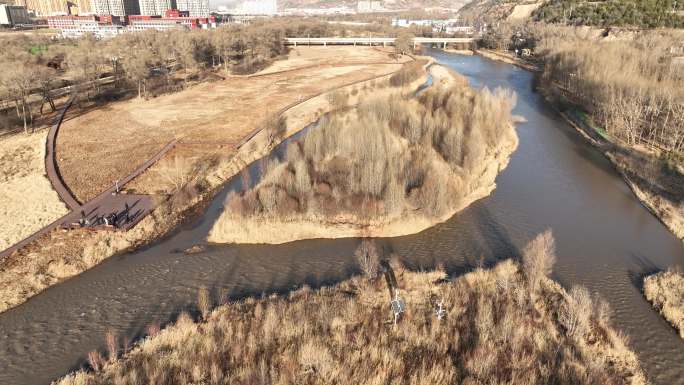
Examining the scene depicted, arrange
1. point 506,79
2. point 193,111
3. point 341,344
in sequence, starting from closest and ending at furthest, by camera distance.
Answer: point 341,344
point 193,111
point 506,79

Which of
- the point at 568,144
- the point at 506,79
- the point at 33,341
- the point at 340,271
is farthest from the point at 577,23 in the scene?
the point at 33,341

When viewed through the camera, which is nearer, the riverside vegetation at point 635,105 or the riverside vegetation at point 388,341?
the riverside vegetation at point 388,341

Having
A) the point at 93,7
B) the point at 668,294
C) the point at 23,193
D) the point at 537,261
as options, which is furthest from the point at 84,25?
the point at 668,294

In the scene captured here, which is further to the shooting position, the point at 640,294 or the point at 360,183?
the point at 360,183

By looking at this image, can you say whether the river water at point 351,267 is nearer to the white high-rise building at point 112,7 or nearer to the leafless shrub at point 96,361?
the leafless shrub at point 96,361

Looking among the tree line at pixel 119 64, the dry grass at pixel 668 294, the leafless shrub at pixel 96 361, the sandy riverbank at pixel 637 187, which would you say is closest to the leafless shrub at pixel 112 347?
the leafless shrub at pixel 96 361

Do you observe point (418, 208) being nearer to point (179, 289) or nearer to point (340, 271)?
point (340, 271)

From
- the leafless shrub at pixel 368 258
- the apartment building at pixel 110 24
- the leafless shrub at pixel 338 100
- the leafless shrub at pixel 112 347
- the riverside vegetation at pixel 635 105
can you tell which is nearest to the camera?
the leafless shrub at pixel 112 347
